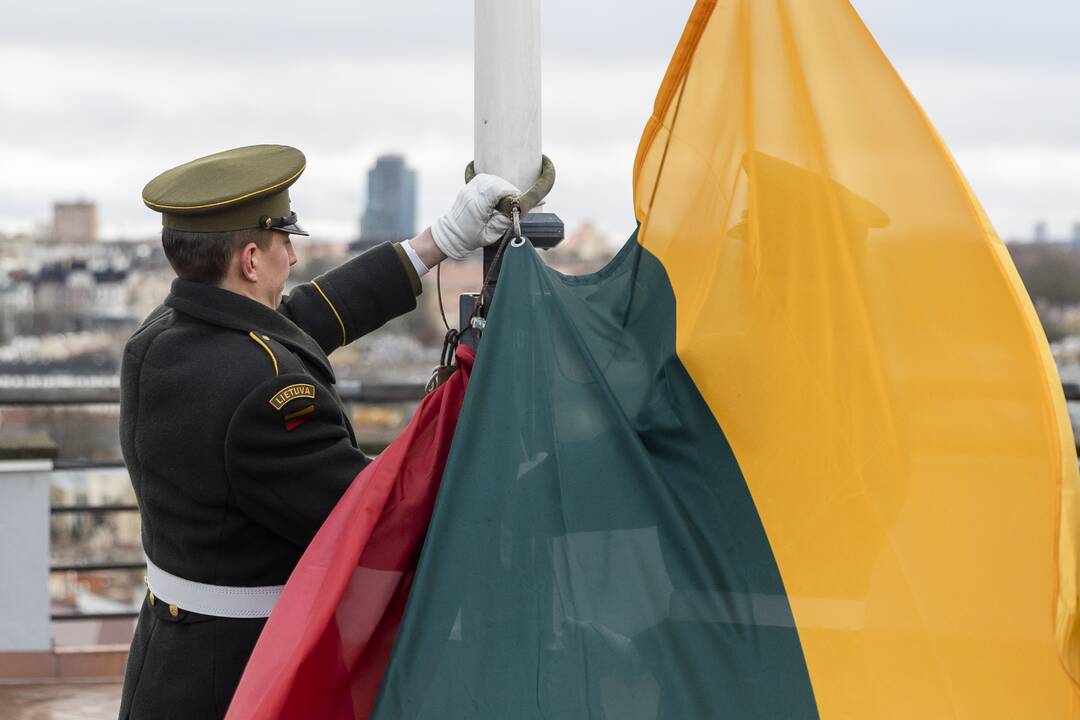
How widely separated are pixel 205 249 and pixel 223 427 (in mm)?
311

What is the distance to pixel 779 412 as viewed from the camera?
2.04 meters

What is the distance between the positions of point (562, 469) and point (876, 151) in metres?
0.67

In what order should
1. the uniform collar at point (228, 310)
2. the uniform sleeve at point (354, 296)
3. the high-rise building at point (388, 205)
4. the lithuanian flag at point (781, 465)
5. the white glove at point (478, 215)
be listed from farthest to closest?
the high-rise building at point (388, 205) < the uniform sleeve at point (354, 296) < the white glove at point (478, 215) < the uniform collar at point (228, 310) < the lithuanian flag at point (781, 465)

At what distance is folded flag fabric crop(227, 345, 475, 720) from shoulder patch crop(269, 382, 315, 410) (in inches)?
6.1

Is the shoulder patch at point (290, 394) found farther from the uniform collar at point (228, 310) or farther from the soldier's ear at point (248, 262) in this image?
the soldier's ear at point (248, 262)

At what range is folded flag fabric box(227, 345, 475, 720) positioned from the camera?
6.45ft

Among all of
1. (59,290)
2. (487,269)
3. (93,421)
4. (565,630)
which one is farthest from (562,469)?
(59,290)

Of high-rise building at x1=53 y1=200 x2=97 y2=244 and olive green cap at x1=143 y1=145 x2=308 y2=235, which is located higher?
olive green cap at x1=143 y1=145 x2=308 y2=235

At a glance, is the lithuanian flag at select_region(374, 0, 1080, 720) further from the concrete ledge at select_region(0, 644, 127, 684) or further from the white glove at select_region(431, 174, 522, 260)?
the concrete ledge at select_region(0, 644, 127, 684)

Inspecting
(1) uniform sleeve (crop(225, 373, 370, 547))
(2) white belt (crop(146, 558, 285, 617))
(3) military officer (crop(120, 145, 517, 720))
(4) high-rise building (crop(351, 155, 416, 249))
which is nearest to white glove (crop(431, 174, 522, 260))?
(3) military officer (crop(120, 145, 517, 720))

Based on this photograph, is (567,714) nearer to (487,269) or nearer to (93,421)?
(487,269)

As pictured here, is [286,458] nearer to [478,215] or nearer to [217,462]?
[217,462]

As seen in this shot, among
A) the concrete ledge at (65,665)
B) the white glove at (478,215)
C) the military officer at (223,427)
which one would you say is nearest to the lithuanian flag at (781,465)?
the white glove at (478,215)

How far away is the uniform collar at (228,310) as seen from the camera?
2203 mm
